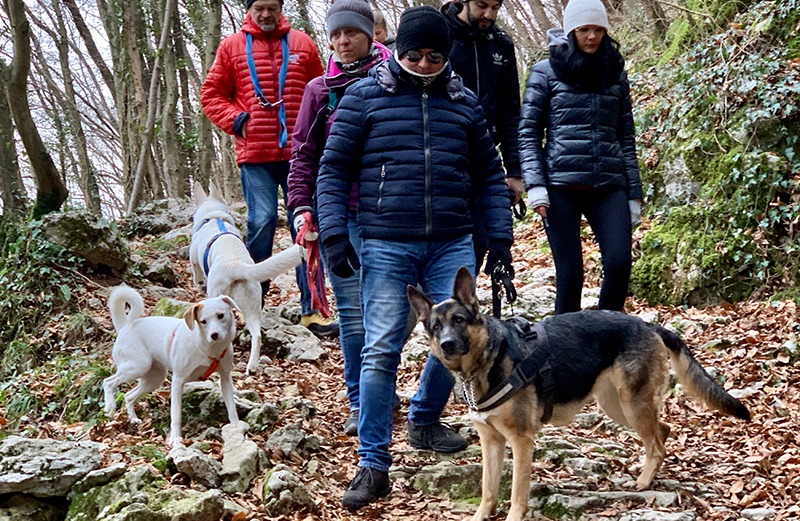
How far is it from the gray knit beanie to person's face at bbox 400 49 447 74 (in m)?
0.86

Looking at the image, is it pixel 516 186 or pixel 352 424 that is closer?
pixel 352 424

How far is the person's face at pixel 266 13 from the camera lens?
22.2ft

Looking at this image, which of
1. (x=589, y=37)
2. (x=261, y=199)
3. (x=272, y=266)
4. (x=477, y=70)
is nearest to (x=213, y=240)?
(x=261, y=199)

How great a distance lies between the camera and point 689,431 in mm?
5609

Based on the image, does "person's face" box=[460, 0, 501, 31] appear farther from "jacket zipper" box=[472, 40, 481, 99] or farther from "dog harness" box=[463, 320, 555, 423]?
"dog harness" box=[463, 320, 555, 423]

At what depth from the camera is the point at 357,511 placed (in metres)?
4.20

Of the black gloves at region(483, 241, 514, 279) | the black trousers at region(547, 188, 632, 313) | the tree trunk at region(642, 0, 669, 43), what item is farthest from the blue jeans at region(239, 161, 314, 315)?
the tree trunk at region(642, 0, 669, 43)

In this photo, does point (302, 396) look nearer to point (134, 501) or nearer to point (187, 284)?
point (134, 501)

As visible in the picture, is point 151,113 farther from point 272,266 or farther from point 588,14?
point 588,14

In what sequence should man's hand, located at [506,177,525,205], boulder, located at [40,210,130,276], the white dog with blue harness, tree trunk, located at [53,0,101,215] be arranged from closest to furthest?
man's hand, located at [506,177,525,205]
the white dog with blue harness
boulder, located at [40,210,130,276]
tree trunk, located at [53,0,101,215]

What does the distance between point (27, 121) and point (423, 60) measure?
684 cm

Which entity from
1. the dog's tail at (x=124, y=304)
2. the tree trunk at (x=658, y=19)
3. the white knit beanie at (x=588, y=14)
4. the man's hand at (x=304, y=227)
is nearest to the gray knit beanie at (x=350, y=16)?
the man's hand at (x=304, y=227)

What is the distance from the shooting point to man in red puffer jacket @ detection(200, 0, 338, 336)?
6820 mm

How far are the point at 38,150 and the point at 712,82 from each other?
8.16 meters
